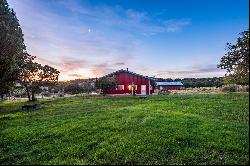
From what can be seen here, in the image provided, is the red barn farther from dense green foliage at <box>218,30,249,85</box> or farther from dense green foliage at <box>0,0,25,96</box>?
dense green foliage at <box>218,30,249,85</box>

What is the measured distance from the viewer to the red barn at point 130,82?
81250 millimetres

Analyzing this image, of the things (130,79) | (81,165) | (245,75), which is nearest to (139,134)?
(81,165)

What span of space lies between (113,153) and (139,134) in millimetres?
3788

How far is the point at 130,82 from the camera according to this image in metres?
81.3

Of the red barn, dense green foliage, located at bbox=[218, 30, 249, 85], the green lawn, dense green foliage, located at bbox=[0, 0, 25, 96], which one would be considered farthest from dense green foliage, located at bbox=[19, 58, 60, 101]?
dense green foliage, located at bbox=[218, 30, 249, 85]

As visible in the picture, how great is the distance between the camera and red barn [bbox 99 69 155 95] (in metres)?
81.2

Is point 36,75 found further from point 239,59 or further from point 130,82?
point 239,59

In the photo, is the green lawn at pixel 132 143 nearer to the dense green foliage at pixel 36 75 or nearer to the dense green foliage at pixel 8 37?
the dense green foliage at pixel 8 37

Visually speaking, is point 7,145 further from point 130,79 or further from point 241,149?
point 130,79

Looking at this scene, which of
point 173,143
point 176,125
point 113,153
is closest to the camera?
point 113,153

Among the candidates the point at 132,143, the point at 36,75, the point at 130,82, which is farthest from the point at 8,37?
the point at 130,82

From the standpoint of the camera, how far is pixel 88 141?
17.3 meters

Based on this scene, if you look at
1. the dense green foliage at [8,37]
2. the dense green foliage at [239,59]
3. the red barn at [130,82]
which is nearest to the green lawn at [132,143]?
the dense green foliage at [239,59]

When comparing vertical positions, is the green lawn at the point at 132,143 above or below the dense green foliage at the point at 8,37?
below
